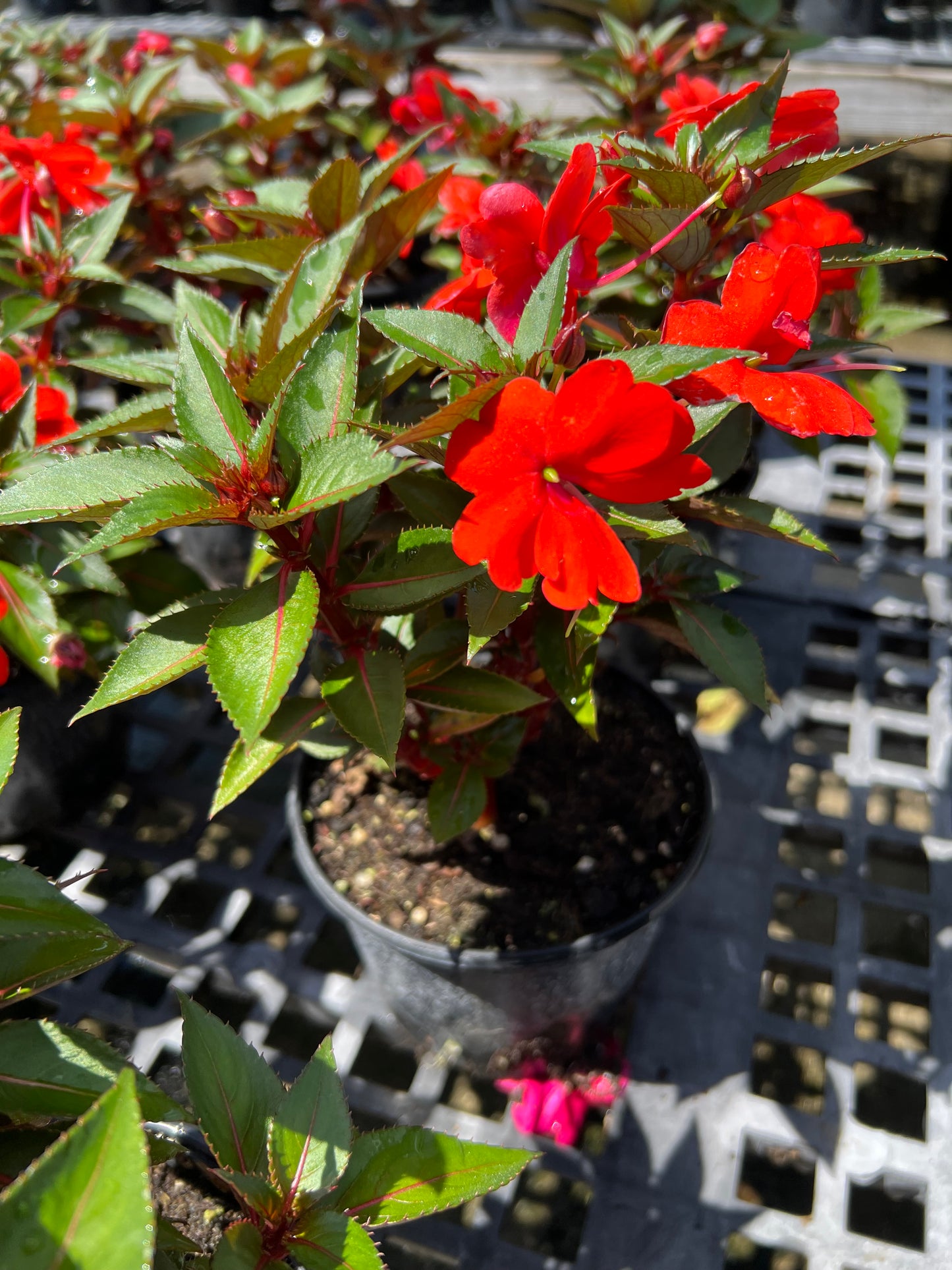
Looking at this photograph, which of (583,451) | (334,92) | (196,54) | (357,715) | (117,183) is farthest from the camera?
(334,92)

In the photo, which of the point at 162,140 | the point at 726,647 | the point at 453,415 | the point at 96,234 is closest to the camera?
the point at 453,415

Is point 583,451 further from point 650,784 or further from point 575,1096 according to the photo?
point 575,1096

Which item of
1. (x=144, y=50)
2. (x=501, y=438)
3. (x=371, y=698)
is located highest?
(x=144, y=50)

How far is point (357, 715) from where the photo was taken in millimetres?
666

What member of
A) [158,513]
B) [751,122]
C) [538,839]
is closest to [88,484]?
[158,513]

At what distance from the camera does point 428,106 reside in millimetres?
1469

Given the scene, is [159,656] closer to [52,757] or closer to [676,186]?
[676,186]

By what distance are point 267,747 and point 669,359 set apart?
0.43 m

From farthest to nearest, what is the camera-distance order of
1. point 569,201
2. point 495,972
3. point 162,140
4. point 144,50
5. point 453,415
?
point 144,50 < point 162,140 < point 495,972 < point 569,201 < point 453,415

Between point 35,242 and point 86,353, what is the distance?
0.47 feet

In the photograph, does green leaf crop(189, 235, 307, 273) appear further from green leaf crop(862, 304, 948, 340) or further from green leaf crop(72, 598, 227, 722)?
green leaf crop(862, 304, 948, 340)

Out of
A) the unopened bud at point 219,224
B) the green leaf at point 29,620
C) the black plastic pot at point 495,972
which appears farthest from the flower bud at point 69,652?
the unopened bud at point 219,224

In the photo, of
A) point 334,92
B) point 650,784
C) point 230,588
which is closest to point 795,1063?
point 650,784

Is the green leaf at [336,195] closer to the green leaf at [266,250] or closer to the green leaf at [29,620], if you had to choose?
the green leaf at [266,250]
